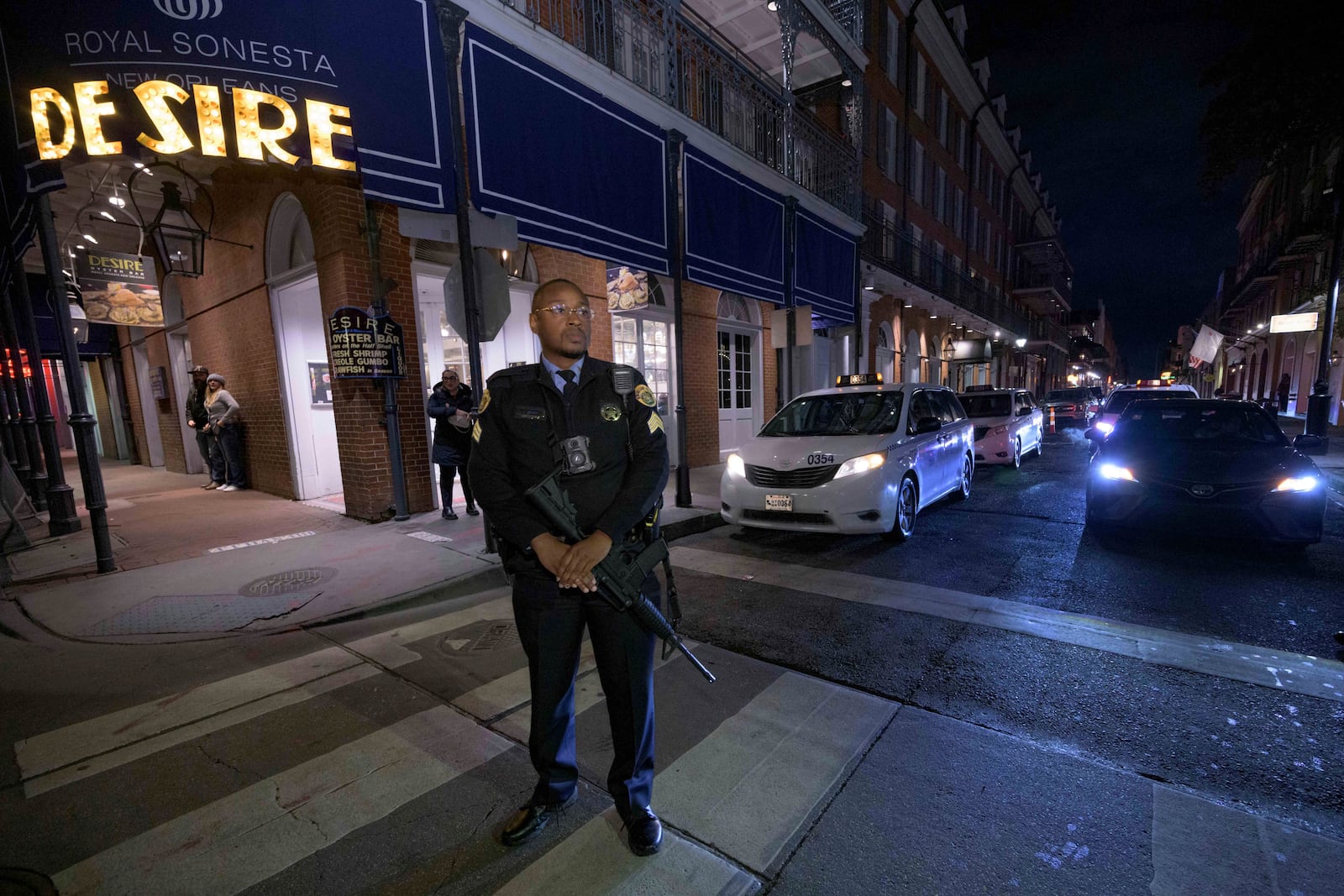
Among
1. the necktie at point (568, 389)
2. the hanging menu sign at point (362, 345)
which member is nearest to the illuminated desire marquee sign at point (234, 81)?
the hanging menu sign at point (362, 345)

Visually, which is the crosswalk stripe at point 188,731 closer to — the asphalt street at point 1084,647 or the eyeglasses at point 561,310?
the asphalt street at point 1084,647

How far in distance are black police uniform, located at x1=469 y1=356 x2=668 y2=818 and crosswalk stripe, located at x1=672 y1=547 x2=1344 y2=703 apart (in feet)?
9.23

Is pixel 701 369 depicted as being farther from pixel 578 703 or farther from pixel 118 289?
pixel 118 289

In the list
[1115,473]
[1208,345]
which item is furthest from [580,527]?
[1208,345]

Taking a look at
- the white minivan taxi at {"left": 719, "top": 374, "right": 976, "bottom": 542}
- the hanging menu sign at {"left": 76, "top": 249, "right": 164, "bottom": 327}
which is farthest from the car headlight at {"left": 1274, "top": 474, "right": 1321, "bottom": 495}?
the hanging menu sign at {"left": 76, "top": 249, "right": 164, "bottom": 327}

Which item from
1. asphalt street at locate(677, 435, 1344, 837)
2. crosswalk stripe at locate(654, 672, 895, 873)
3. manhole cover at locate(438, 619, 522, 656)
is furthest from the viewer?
manhole cover at locate(438, 619, 522, 656)

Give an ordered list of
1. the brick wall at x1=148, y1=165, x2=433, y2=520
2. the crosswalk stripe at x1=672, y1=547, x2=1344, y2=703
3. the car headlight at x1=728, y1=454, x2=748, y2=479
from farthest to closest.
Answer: the brick wall at x1=148, y1=165, x2=433, y2=520 < the car headlight at x1=728, y1=454, x2=748, y2=479 < the crosswalk stripe at x1=672, y1=547, x2=1344, y2=703

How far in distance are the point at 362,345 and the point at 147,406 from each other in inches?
451

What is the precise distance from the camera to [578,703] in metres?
2.99

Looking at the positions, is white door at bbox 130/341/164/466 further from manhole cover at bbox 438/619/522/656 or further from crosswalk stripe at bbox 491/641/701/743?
crosswalk stripe at bbox 491/641/701/743

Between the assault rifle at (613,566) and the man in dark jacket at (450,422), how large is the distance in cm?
500

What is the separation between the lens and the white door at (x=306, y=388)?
804 cm

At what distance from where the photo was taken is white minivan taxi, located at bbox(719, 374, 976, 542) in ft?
18.0

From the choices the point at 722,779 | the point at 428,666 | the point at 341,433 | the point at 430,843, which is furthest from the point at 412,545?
the point at 722,779
